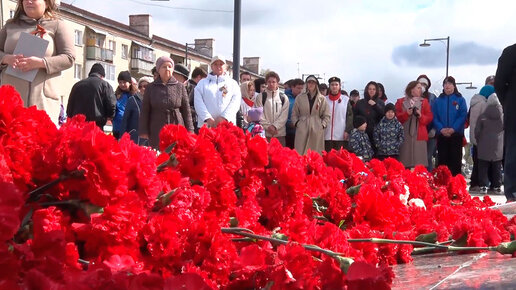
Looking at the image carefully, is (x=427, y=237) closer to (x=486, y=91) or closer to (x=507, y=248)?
(x=507, y=248)

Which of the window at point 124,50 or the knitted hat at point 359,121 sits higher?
the window at point 124,50

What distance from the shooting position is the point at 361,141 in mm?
11258

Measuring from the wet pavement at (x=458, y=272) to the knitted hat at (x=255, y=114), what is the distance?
25.4ft

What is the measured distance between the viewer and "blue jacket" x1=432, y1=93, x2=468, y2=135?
11.8 metres

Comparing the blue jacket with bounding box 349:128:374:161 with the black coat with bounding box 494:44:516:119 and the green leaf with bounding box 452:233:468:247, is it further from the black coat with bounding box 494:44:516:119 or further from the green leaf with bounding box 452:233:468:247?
the green leaf with bounding box 452:233:468:247

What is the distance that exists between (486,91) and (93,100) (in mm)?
7266

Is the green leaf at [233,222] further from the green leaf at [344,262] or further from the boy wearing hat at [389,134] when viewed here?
the boy wearing hat at [389,134]

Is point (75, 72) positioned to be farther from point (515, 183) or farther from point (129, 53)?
point (515, 183)

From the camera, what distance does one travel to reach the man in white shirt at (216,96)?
8.66m

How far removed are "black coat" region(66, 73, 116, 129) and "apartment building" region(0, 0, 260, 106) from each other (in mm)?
41264

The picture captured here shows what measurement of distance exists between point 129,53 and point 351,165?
2354 inches

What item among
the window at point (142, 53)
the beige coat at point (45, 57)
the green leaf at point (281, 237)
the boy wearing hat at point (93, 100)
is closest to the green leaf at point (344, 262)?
the green leaf at point (281, 237)

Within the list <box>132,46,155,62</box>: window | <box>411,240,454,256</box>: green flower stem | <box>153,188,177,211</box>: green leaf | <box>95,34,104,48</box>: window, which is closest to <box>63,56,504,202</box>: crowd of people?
<box>411,240,454,256</box>: green flower stem

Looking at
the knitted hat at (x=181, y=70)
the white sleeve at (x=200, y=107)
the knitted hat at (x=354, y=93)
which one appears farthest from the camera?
the knitted hat at (x=354, y=93)
